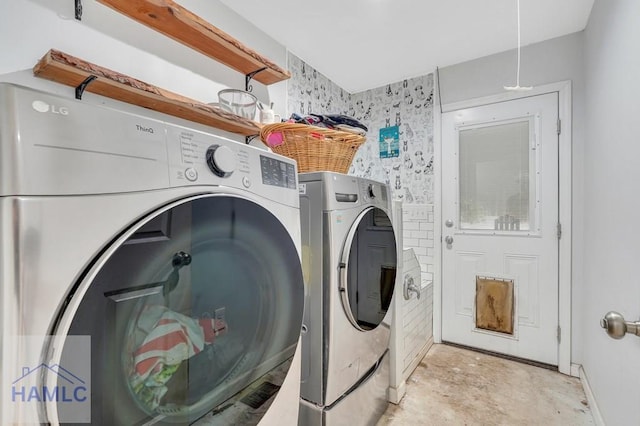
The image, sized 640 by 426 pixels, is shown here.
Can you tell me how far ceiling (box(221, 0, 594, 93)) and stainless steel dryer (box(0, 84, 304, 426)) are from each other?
5.01 feet

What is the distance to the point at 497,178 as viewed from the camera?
2.40 metres

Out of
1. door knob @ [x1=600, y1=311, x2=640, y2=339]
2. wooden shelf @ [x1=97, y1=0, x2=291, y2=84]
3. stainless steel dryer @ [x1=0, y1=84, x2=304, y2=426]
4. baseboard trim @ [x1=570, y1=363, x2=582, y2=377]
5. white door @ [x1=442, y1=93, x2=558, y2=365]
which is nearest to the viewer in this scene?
stainless steel dryer @ [x1=0, y1=84, x2=304, y2=426]

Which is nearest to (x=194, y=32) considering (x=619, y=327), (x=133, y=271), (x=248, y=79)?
(x=248, y=79)

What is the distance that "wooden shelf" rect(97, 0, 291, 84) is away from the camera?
1236 millimetres

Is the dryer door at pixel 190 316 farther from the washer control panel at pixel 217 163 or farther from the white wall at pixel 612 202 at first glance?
the white wall at pixel 612 202

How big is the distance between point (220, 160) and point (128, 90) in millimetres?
838

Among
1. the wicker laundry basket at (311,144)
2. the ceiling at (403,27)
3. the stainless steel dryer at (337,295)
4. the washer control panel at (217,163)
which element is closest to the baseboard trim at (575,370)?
the stainless steel dryer at (337,295)

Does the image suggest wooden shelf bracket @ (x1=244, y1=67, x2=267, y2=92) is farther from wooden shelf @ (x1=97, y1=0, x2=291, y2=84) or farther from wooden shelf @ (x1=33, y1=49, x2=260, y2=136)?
wooden shelf @ (x1=33, y1=49, x2=260, y2=136)

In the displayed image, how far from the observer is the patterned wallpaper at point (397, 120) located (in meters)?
2.66

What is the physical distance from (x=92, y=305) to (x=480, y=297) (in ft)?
8.77

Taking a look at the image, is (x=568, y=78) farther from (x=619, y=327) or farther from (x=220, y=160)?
(x=220, y=160)

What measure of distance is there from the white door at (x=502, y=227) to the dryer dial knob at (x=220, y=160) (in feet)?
7.66

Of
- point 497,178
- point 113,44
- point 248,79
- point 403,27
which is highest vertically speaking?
point 403,27

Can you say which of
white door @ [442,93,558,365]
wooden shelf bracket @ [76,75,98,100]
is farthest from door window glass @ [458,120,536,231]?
wooden shelf bracket @ [76,75,98,100]
